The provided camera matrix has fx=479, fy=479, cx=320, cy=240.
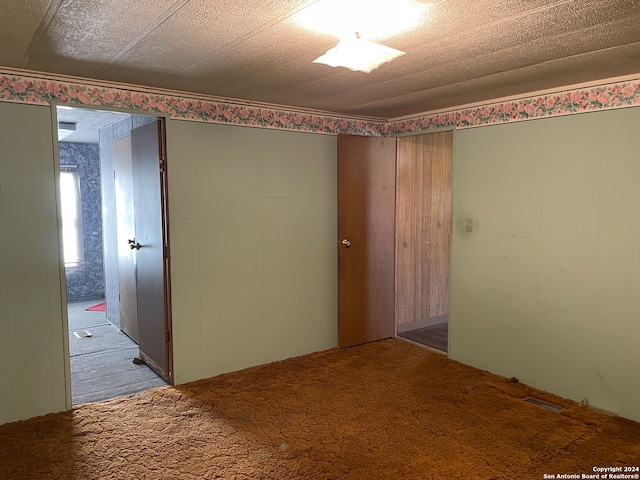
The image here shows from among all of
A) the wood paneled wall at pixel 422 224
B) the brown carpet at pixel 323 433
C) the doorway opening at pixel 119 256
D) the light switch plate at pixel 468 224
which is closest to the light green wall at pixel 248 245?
the doorway opening at pixel 119 256

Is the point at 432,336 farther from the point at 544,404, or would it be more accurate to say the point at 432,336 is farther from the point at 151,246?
the point at 151,246

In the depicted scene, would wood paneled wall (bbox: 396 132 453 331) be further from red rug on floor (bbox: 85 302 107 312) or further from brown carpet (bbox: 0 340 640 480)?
red rug on floor (bbox: 85 302 107 312)

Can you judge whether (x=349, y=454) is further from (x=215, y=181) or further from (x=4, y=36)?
(x=4, y=36)

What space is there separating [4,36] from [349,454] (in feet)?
9.16

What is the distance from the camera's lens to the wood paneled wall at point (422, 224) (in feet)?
16.7

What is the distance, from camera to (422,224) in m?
5.26

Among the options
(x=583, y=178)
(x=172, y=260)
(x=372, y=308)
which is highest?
(x=583, y=178)

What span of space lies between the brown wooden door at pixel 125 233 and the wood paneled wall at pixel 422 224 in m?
2.64

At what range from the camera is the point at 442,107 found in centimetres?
419

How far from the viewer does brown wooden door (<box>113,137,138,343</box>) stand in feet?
15.0

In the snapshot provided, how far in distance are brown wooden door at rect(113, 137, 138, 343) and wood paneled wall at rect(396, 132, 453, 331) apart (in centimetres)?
264

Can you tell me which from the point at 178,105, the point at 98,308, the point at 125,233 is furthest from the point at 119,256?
the point at 178,105

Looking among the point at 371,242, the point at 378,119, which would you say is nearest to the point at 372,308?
the point at 371,242

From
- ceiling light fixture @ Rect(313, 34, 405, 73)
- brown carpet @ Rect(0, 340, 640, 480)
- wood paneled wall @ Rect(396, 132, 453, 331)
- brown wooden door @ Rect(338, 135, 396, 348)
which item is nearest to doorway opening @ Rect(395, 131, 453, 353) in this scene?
wood paneled wall @ Rect(396, 132, 453, 331)
